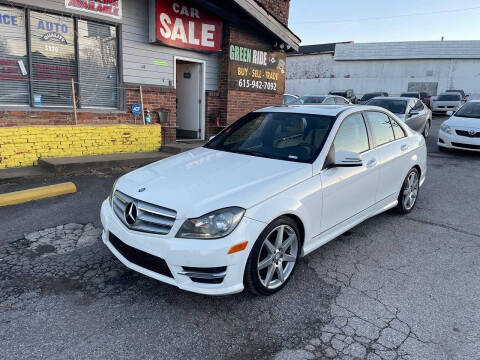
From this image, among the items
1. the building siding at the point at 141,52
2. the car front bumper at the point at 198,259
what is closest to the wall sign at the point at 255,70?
the building siding at the point at 141,52

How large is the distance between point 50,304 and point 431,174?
7643 mm

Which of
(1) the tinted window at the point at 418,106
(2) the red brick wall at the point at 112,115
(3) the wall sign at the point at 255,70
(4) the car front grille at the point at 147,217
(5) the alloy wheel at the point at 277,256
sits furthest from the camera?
(1) the tinted window at the point at 418,106

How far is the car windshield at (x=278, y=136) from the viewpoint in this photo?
3689 millimetres

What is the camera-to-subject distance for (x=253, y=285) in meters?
2.92

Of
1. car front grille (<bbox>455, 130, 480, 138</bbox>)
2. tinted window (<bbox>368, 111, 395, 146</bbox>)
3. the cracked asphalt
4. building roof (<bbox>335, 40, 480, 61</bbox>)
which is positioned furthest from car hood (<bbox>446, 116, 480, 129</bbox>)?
building roof (<bbox>335, 40, 480, 61</bbox>)

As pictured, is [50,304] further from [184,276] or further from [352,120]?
[352,120]

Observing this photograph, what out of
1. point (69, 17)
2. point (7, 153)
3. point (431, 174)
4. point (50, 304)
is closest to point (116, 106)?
point (69, 17)

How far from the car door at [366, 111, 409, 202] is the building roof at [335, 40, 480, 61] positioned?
3472 cm

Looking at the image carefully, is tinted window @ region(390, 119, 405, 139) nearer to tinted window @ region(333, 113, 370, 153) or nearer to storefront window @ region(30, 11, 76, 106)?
tinted window @ region(333, 113, 370, 153)

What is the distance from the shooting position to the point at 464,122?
32.8 feet

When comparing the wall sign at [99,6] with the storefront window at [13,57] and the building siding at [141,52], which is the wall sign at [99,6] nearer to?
the building siding at [141,52]

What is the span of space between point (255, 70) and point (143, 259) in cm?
922

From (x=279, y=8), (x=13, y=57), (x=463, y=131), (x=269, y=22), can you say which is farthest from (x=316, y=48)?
(x=13, y=57)

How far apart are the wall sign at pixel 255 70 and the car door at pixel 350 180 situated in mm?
6887
